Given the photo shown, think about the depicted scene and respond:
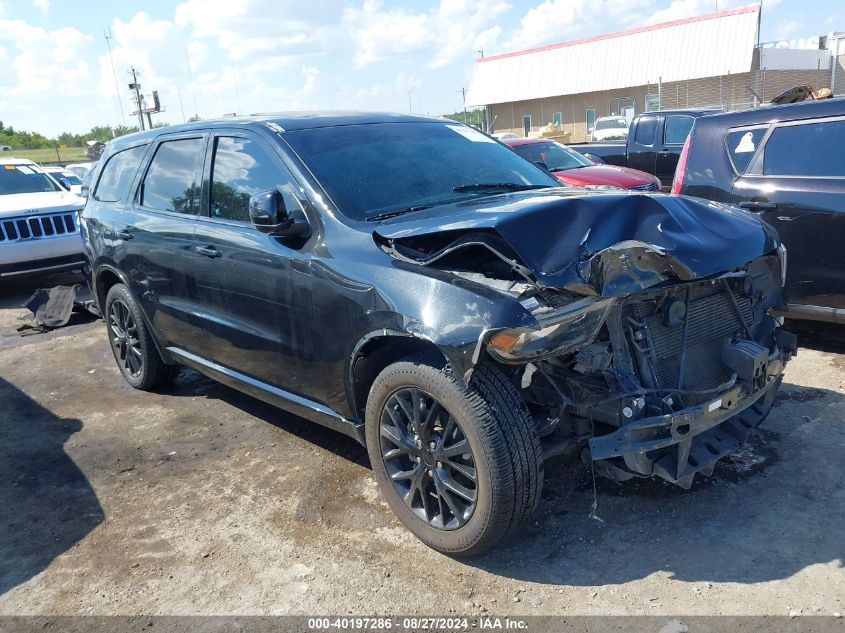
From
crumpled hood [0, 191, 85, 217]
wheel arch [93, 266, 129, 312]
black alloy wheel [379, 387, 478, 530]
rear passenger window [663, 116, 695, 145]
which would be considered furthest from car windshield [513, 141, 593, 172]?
black alloy wheel [379, 387, 478, 530]

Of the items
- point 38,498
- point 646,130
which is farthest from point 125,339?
point 646,130

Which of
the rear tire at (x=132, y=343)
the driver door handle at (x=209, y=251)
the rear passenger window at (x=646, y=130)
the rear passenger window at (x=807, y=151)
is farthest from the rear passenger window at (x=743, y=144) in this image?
the rear passenger window at (x=646, y=130)

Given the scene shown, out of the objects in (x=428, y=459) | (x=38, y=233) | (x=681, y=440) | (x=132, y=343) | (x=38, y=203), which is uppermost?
(x=38, y=203)

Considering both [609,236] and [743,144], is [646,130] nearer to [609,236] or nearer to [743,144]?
[743,144]

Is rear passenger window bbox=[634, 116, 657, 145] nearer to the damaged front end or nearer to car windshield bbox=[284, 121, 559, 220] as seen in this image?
car windshield bbox=[284, 121, 559, 220]

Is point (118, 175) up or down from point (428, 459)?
up

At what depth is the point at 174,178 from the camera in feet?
15.1

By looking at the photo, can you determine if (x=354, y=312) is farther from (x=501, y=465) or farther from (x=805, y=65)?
(x=805, y=65)

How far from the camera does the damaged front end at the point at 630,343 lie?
2.72m

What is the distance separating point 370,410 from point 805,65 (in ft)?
116

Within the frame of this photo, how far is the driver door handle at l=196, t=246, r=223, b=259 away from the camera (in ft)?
13.2

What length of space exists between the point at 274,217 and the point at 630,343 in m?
1.75

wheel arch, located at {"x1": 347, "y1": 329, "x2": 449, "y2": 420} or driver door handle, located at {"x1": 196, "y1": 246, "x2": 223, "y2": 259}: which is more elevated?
driver door handle, located at {"x1": 196, "y1": 246, "x2": 223, "y2": 259}

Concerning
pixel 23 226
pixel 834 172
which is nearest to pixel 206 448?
pixel 834 172
